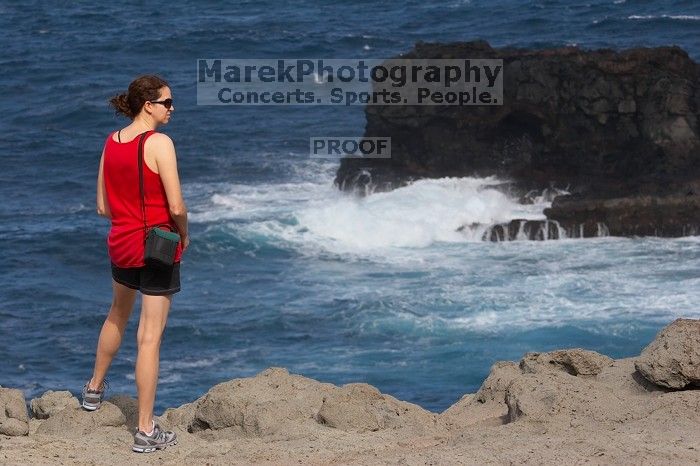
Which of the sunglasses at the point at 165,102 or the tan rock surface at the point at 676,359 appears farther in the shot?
the tan rock surface at the point at 676,359

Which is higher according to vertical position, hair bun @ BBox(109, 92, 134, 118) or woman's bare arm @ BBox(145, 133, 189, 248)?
hair bun @ BBox(109, 92, 134, 118)

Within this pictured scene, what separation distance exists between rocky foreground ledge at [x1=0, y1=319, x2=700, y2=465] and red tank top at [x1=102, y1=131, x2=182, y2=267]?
37.4 inches

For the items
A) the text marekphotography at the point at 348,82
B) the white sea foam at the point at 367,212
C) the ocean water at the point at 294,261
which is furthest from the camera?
the text marekphotography at the point at 348,82

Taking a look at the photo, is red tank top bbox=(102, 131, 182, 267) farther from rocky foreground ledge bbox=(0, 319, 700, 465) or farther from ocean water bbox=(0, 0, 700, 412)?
ocean water bbox=(0, 0, 700, 412)

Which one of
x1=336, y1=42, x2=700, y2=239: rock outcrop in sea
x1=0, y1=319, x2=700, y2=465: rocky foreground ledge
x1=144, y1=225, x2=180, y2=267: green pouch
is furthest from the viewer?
x1=336, y1=42, x2=700, y2=239: rock outcrop in sea

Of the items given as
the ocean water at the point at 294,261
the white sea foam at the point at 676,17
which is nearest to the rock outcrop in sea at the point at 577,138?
the ocean water at the point at 294,261

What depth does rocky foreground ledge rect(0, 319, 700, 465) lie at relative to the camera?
23.7ft

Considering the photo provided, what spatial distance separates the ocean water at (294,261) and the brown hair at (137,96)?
1435cm

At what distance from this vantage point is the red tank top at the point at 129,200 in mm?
7699

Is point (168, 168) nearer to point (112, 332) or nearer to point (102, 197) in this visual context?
point (102, 197)

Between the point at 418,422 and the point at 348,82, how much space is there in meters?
44.9

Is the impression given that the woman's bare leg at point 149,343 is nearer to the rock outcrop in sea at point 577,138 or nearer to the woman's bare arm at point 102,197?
the woman's bare arm at point 102,197

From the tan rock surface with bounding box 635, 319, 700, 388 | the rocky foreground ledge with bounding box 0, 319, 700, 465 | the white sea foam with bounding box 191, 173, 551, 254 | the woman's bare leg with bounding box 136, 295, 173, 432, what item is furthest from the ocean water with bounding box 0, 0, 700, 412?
the woman's bare leg with bounding box 136, 295, 173, 432

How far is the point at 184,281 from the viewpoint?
3041cm
